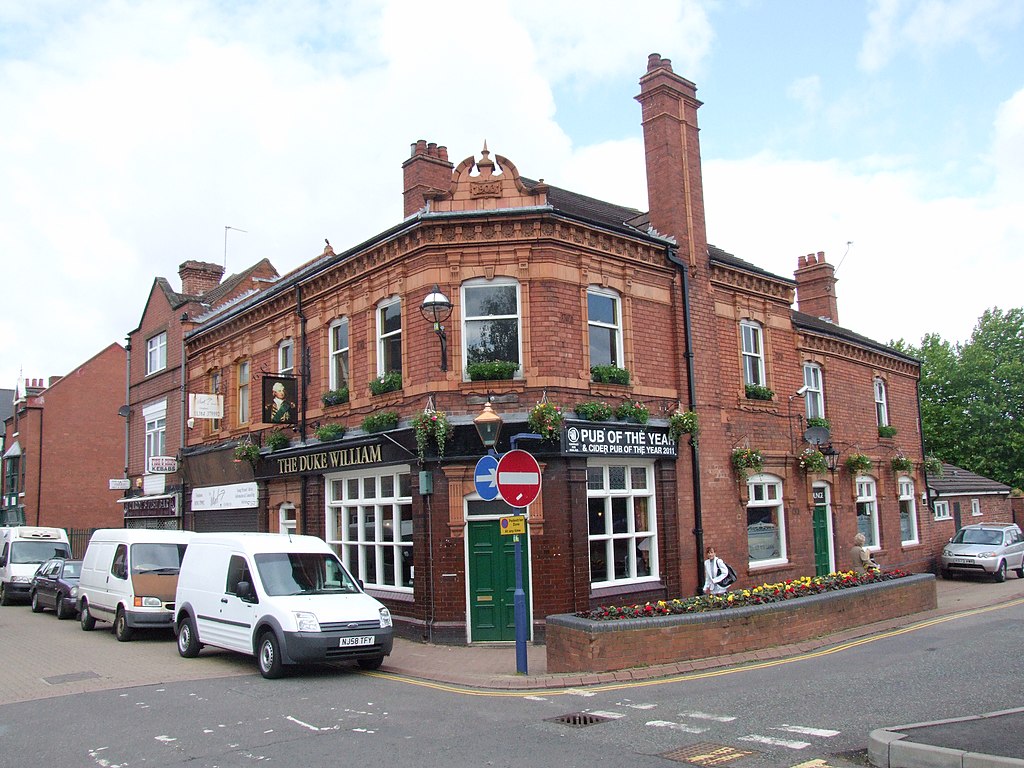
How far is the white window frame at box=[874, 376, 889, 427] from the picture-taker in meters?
25.8

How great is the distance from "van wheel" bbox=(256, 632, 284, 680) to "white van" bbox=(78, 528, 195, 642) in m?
5.13

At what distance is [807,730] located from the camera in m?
8.16

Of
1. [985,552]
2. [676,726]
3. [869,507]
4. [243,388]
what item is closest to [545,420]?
[676,726]

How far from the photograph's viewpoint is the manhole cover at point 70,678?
1191 cm

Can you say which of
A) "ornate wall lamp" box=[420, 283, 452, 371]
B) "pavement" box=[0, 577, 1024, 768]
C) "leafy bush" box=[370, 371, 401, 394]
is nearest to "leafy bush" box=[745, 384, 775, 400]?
"pavement" box=[0, 577, 1024, 768]

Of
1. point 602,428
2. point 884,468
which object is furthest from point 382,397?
point 884,468

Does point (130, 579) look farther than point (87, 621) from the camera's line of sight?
No

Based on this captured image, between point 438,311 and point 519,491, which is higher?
point 438,311

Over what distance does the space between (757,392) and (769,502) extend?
2583mm

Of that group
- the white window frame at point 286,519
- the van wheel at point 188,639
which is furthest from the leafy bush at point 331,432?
the van wheel at point 188,639

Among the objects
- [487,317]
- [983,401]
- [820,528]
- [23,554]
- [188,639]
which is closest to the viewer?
[188,639]

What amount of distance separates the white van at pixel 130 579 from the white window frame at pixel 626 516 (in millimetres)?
8131

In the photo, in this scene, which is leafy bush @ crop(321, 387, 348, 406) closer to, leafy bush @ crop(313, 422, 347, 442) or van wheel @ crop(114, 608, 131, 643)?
leafy bush @ crop(313, 422, 347, 442)

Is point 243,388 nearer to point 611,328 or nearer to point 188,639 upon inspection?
point 188,639
